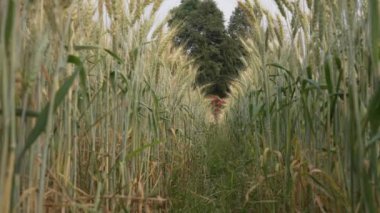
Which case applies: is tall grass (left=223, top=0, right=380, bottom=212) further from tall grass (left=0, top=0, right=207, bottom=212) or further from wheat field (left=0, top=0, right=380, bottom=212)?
tall grass (left=0, top=0, right=207, bottom=212)

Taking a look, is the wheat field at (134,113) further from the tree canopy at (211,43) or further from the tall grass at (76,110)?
the tree canopy at (211,43)

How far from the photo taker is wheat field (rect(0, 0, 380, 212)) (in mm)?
948

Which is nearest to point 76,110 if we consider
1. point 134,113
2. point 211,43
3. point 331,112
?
point 134,113

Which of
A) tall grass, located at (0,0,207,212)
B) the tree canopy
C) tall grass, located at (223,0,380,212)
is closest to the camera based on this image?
tall grass, located at (0,0,207,212)

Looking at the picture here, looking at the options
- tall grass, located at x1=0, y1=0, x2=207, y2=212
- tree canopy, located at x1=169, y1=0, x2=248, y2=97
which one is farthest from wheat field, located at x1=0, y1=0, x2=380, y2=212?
tree canopy, located at x1=169, y1=0, x2=248, y2=97

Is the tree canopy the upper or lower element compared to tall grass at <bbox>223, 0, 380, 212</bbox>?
upper

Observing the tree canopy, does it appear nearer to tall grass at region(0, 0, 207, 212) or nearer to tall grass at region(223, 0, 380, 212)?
tall grass at region(0, 0, 207, 212)

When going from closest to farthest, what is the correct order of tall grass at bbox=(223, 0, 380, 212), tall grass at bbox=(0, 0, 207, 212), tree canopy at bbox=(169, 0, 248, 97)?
tall grass at bbox=(0, 0, 207, 212) < tall grass at bbox=(223, 0, 380, 212) < tree canopy at bbox=(169, 0, 248, 97)

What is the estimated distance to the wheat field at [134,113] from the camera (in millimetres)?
948

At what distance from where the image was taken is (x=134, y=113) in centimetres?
186

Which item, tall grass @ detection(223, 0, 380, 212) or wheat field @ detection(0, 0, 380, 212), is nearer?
wheat field @ detection(0, 0, 380, 212)

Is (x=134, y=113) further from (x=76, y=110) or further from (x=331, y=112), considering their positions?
(x=331, y=112)

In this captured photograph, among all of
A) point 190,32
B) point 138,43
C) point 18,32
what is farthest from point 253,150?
A: point 190,32

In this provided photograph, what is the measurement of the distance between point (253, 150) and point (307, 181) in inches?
31.6
